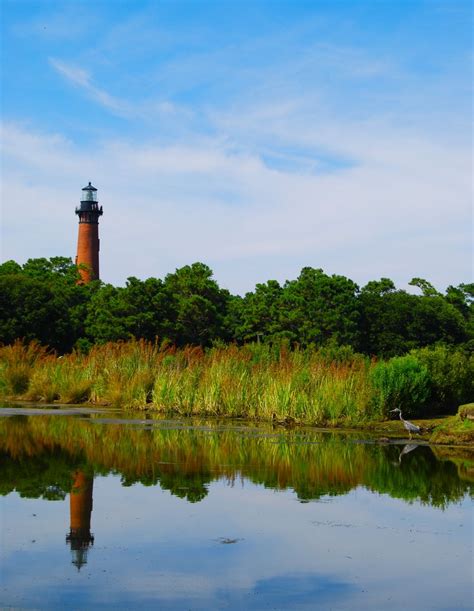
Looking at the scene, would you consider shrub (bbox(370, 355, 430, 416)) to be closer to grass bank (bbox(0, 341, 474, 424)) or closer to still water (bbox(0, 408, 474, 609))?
grass bank (bbox(0, 341, 474, 424))

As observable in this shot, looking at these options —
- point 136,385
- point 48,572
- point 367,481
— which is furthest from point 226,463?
point 136,385

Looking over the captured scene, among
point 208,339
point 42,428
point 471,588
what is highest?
point 208,339

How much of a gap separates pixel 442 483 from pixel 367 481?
102 cm

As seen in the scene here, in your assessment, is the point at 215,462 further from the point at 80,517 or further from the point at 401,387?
the point at 401,387

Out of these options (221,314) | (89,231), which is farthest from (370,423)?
(89,231)

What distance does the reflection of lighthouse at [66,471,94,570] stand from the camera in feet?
26.9

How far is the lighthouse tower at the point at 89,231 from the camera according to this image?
67.2m

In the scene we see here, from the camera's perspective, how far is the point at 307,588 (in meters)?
7.20

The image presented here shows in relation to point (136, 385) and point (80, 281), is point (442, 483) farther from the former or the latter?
point (80, 281)

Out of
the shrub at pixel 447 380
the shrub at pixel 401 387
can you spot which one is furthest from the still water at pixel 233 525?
the shrub at pixel 447 380

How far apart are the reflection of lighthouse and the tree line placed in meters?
32.6

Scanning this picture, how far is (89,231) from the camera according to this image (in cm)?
6831

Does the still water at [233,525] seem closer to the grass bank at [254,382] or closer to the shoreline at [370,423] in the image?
the shoreline at [370,423]

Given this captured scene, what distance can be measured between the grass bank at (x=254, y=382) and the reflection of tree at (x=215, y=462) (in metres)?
2.35
